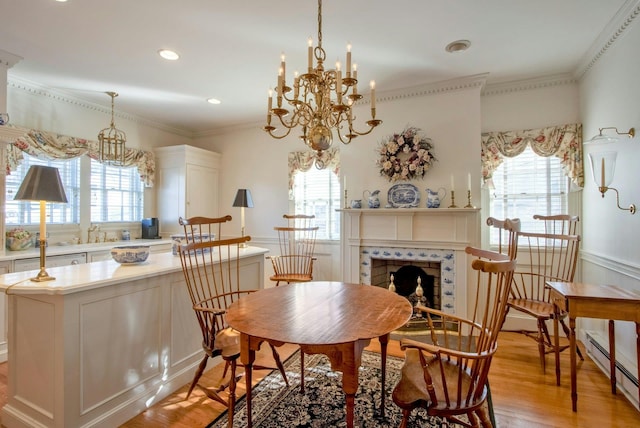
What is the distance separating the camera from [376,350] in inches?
118

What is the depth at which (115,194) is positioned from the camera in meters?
4.47

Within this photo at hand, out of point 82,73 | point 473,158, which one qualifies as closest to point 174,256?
point 82,73

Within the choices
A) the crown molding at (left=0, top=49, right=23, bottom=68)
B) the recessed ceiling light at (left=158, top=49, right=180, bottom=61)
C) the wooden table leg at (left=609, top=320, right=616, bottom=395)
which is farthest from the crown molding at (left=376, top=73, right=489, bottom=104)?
the crown molding at (left=0, top=49, right=23, bottom=68)

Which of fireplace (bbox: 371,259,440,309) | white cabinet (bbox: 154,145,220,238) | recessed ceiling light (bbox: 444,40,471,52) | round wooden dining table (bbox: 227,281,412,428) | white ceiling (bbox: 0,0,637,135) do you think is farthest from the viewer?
white cabinet (bbox: 154,145,220,238)

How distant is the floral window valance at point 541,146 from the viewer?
3209 mm

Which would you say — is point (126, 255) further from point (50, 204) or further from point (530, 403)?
point (530, 403)

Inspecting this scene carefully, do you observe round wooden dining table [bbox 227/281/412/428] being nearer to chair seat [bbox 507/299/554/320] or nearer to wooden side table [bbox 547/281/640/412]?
wooden side table [bbox 547/281/640/412]

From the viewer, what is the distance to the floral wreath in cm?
360

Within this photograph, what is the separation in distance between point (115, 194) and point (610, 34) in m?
5.74

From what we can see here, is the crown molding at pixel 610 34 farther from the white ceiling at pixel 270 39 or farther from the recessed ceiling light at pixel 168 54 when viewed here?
the recessed ceiling light at pixel 168 54

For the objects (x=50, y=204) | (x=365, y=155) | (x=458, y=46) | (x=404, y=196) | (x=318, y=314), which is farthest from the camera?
(x=365, y=155)

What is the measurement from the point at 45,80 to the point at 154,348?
3.30m

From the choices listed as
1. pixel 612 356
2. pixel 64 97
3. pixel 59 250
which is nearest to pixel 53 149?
pixel 64 97

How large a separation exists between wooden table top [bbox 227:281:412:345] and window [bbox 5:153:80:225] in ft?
10.3
